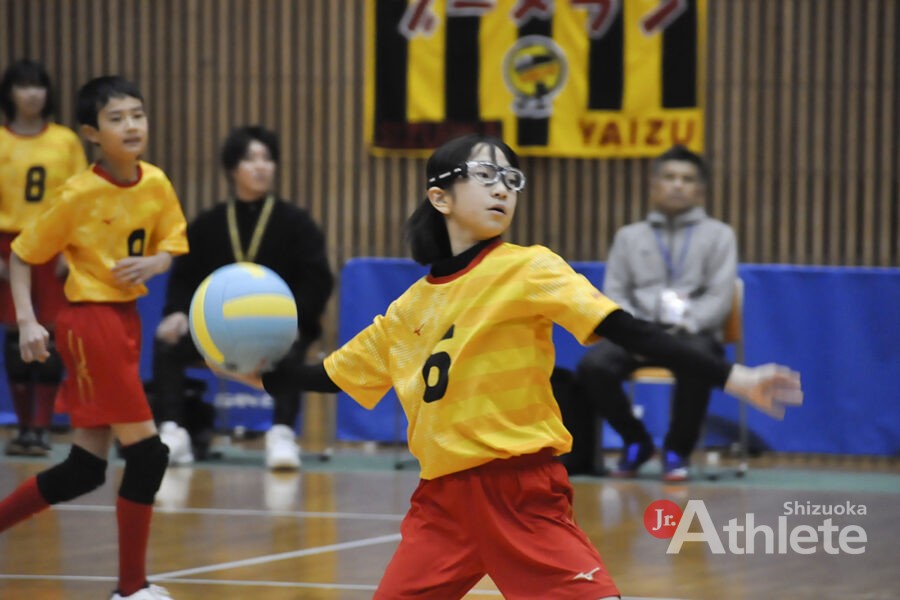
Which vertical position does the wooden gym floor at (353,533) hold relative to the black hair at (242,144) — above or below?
below

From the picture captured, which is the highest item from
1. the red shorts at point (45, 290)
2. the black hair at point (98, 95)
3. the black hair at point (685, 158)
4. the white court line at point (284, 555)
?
the black hair at point (98, 95)

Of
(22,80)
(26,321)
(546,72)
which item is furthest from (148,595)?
(546,72)

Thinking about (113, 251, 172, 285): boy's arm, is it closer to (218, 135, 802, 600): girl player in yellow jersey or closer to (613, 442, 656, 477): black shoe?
(218, 135, 802, 600): girl player in yellow jersey

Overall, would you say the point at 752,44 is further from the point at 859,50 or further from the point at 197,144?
the point at 197,144

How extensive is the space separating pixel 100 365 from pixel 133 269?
0.36 meters

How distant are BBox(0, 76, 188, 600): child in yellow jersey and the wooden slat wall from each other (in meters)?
7.06

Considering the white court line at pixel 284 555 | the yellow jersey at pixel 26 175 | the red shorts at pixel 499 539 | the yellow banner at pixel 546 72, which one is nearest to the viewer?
the red shorts at pixel 499 539

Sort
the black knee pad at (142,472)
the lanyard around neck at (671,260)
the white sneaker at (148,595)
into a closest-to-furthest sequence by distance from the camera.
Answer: the white sneaker at (148,595)
the black knee pad at (142,472)
the lanyard around neck at (671,260)

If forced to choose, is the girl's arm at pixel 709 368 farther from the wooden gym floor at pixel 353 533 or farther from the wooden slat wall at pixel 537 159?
the wooden slat wall at pixel 537 159

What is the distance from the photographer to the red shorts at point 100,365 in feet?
17.6

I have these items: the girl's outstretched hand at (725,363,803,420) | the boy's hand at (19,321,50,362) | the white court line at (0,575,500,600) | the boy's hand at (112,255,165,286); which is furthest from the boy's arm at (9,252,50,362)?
the girl's outstretched hand at (725,363,803,420)

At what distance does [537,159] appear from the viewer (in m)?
12.3

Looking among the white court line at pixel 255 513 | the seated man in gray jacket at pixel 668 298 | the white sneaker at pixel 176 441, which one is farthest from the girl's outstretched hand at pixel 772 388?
the white sneaker at pixel 176 441

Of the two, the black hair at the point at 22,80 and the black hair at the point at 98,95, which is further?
the black hair at the point at 22,80
